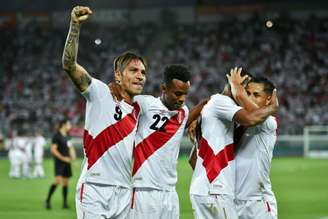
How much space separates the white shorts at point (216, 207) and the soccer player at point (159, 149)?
256 millimetres

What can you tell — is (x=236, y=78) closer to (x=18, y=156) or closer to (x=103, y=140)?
(x=103, y=140)

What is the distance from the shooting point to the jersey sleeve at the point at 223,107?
6879 mm

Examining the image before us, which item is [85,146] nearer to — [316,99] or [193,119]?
[193,119]

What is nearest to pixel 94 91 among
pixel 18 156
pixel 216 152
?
pixel 216 152

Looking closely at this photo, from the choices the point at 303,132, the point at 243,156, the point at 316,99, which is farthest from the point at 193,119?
the point at 316,99

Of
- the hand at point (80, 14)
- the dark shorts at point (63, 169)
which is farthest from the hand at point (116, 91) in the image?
the dark shorts at point (63, 169)

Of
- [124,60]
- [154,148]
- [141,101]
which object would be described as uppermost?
[124,60]

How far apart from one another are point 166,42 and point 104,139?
41.4 meters

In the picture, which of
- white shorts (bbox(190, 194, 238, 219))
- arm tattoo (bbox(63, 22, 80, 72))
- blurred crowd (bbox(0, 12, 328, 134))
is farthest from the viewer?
blurred crowd (bbox(0, 12, 328, 134))

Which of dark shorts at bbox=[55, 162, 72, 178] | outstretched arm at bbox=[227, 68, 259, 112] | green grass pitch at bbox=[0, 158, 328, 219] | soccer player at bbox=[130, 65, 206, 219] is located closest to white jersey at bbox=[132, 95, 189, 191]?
soccer player at bbox=[130, 65, 206, 219]

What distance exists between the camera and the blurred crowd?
4275cm

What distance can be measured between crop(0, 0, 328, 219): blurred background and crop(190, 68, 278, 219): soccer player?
35.4 meters

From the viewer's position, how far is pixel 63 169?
1711 cm

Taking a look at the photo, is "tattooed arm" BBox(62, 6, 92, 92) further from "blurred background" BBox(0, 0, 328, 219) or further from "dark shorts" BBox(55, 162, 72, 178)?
"blurred background" BBox(0, 0, 328, 219)
